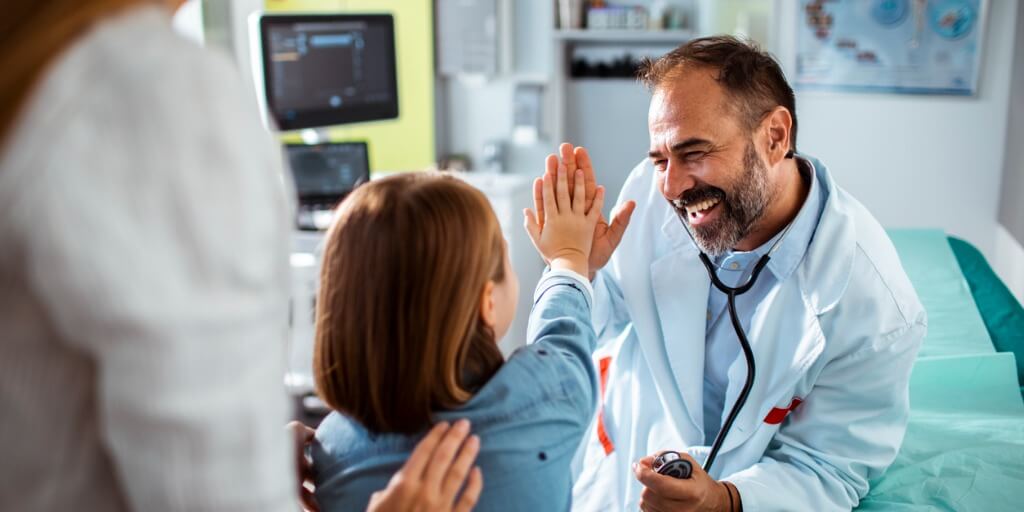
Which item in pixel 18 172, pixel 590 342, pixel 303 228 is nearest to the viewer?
pixel 18 172

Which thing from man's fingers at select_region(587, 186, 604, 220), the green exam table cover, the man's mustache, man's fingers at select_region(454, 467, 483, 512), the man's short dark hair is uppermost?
the man's short dark hair

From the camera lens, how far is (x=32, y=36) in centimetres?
52

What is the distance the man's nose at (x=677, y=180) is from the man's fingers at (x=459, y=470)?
2.45ft

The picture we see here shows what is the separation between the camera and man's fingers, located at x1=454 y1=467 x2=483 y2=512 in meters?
0.82

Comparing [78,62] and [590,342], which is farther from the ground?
[78,62]

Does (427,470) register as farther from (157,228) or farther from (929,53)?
(929,53)

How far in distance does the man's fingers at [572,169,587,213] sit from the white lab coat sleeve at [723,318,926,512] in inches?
18.3

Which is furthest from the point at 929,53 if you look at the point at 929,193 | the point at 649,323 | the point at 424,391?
the point at 424,391

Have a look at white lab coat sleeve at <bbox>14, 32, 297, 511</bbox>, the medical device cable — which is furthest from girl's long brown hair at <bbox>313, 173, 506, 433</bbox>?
the medical device cable

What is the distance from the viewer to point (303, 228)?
9.71ft

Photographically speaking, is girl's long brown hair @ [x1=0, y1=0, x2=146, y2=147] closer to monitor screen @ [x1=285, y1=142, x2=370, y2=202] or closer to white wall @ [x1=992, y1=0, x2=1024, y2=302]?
monitor screen @ [x1=285, y1=142, x2=370, y2=202]

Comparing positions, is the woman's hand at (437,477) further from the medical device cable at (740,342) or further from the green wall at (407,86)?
the green wall at (407,86)

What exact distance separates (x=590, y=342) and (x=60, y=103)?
2.30 feet

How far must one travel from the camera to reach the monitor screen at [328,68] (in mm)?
2928
